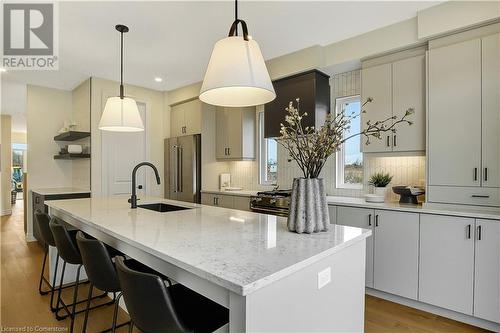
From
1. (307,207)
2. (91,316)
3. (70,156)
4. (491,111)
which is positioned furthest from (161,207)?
(491,111)

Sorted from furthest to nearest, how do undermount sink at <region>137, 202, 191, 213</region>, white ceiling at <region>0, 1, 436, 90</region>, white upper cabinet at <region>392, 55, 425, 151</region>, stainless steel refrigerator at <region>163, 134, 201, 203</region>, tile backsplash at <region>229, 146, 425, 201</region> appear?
1. stainless steel refrigerator at <region>163, 134, 201, 203</region>
2. tile backsplash at <region>229, 146, 425, 201</region>
3. undermount sink at <region>137, 202, 191, 213</region>
4. white upper cabinet at <region>392, 55, 425, 151</region>
5. white ceiling at <region>0, 1, 436, 90</region>

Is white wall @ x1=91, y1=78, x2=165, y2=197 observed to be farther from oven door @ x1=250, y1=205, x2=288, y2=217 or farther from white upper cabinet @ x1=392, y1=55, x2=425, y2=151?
white upper cabinet @ x1=392, y1=55, x2=425, y2=151

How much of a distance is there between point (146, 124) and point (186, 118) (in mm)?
818

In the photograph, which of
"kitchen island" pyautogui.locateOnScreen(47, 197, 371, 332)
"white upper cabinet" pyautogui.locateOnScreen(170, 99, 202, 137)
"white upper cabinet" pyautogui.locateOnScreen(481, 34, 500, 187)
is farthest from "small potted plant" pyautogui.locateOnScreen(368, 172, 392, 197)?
"white upper cabinet" pyautogui.locateOnScreen(170, 99, 202, 137)

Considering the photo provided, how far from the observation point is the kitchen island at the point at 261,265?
3.16 ft

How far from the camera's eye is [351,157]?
3605 millimetres

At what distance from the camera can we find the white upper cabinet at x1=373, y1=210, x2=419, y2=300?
254cm

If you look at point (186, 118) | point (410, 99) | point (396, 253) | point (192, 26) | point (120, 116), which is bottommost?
point (396, 253)

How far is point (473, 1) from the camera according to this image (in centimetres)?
233

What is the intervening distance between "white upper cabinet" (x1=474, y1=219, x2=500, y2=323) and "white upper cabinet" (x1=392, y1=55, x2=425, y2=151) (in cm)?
87

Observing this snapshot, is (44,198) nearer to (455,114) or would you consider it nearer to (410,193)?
(410,193)

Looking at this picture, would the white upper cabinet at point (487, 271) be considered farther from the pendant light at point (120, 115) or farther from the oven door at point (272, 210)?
the pendant light at point (120, 115)

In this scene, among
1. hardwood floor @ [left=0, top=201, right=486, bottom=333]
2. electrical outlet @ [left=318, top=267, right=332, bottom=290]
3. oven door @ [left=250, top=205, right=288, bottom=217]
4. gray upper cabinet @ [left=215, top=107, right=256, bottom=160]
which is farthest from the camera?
gray upper cabinet @ [left=215, top=107, right=256, bottom=160]

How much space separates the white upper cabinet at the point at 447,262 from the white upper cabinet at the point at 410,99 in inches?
29.3
